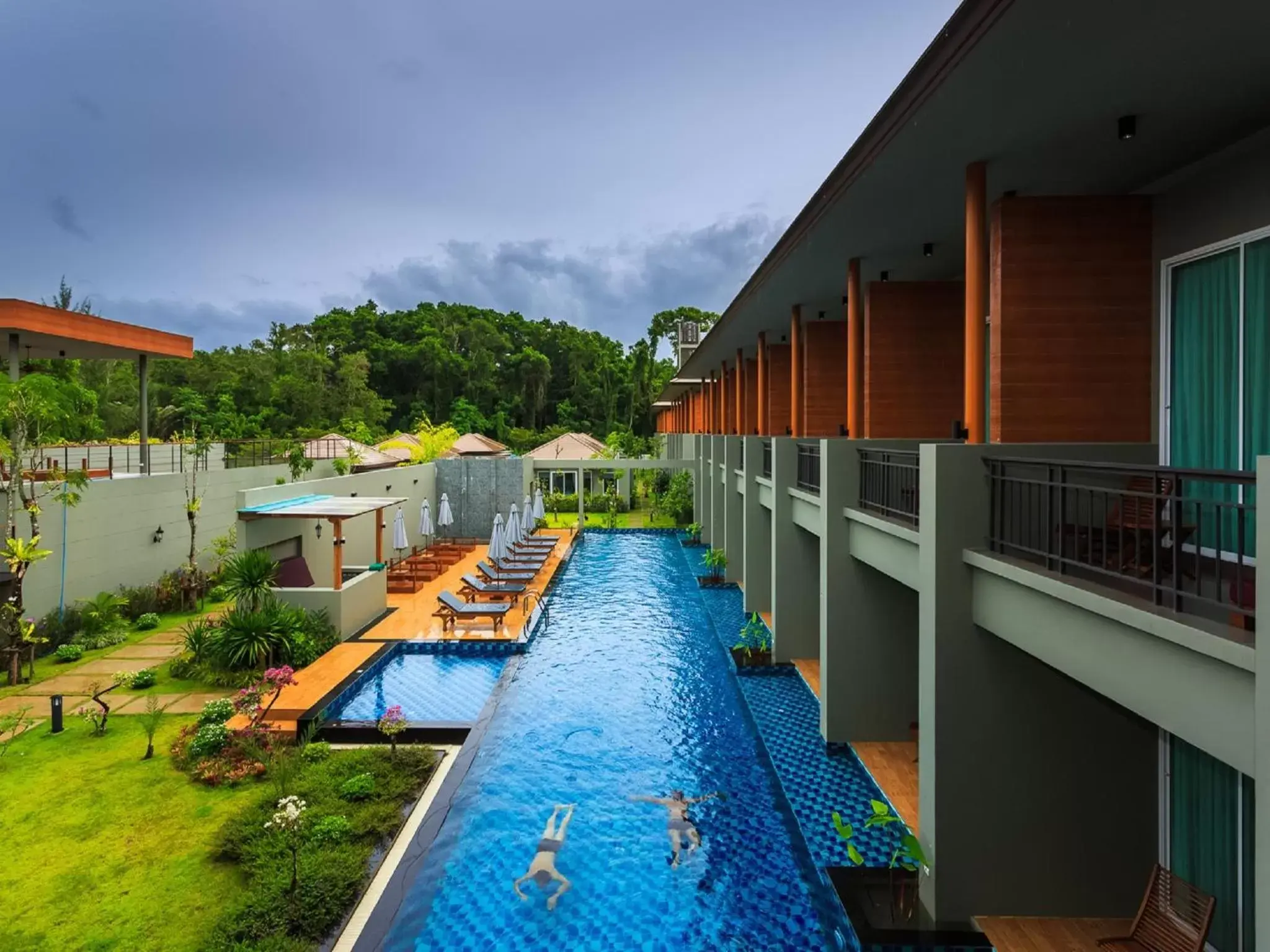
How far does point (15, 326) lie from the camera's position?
14.2 meters

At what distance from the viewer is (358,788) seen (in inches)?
311

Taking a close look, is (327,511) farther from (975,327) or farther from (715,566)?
(975,327)

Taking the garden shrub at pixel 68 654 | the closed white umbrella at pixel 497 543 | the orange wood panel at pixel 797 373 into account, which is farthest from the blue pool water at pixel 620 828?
the garden shrub at pixel 68 654

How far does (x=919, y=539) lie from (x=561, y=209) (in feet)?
369

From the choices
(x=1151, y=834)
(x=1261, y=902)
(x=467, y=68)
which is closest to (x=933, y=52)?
(x=1261, y=902)

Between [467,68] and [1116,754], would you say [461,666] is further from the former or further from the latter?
[467,68]

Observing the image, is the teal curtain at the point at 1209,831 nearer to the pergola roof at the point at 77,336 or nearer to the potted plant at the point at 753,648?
the potted plant at the point at 753,648

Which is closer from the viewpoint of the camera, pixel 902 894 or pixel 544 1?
pixel 902 894

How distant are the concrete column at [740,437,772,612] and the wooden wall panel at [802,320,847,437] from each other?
172 centimetres

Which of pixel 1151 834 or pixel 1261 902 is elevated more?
pixel 1261 902

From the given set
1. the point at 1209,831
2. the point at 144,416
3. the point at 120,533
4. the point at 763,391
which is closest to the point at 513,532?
the point at 763,391

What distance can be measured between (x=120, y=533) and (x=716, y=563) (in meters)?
13.8

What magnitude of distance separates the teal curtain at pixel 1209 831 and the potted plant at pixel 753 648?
668cm

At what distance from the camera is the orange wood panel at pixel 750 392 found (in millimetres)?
19172
